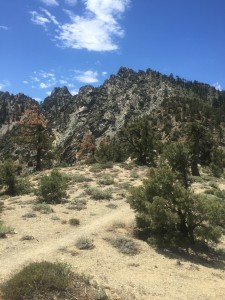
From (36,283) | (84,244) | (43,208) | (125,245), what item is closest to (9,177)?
(43,208)

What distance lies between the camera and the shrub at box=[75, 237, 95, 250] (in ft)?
53.9

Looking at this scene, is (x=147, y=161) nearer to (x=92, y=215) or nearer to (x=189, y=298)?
(x=92, y=215)

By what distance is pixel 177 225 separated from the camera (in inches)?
764

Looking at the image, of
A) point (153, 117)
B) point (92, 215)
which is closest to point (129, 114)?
point (153, 117)

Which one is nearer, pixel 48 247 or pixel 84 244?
pixel 48 247

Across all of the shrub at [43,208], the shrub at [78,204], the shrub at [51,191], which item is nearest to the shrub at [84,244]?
Answer: the shrub at [43,208]

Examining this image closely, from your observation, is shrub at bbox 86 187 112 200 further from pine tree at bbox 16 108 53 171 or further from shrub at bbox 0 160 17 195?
pine tree at bbox 16 108 53 171

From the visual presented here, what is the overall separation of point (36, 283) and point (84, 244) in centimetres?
534

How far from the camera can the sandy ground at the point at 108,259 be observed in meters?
13.1

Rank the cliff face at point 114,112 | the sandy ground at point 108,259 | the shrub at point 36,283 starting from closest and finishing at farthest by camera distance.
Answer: the shrub at point 36,283 < the sandy ground at point 108,259 < the cliff face at point 114,112

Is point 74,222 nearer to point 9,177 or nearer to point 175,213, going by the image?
point 175,213

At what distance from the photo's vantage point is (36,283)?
11.4 meters

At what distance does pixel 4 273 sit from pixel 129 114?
164m

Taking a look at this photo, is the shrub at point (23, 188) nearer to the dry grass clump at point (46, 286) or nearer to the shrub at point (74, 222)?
the shrub at point (74, 222)
